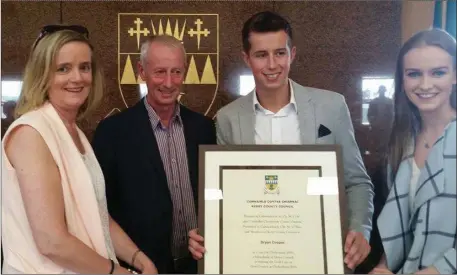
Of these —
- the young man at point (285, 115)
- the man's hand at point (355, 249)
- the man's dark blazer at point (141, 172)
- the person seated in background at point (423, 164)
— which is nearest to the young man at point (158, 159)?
the man's dark blazer at point (141, 172)

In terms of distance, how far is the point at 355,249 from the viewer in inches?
55.2

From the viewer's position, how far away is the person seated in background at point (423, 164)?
1399 millimetres

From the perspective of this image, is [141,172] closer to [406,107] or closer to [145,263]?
[145,263]

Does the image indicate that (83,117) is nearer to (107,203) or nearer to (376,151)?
(107,203)

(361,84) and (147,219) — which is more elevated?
(361,84)

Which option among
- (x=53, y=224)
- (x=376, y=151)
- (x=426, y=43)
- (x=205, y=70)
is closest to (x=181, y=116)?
(x=205, y=70)

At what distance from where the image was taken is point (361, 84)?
1450 millimetres

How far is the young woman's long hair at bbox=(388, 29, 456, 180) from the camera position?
1409mm

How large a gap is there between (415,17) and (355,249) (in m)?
0.72

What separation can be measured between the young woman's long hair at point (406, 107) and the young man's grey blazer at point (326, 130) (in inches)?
4.4

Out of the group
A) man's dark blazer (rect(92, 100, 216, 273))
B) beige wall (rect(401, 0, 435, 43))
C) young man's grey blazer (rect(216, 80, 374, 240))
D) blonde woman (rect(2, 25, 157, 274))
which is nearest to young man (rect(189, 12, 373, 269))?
young man's grey blazer (rect(216, 80, 374, 240))

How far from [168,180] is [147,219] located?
0.44 ft

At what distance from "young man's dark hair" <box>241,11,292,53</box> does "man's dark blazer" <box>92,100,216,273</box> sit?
0.28 meters

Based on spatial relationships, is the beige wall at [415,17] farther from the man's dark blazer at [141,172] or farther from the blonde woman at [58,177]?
the blonde woman at [58,177]
